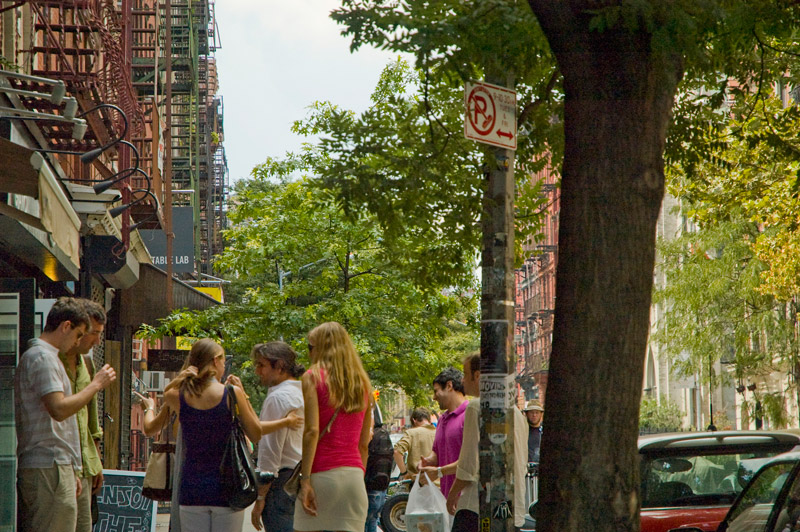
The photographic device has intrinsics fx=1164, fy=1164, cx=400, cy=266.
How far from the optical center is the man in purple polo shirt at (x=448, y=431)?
8102 millimetres

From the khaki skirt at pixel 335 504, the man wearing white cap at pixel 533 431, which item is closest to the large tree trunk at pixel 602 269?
the khaki skirt at pixel 335 504

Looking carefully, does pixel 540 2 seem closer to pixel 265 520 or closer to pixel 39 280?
pixel 265 520

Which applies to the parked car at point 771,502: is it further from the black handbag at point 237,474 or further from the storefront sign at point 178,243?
the storefront sign at point 178,243

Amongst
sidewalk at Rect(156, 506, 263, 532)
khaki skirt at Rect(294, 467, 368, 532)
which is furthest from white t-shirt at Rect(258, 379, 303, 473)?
sidewalk at Rect(156, 506, 263, 532)

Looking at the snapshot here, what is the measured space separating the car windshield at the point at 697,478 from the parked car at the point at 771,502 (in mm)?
2014

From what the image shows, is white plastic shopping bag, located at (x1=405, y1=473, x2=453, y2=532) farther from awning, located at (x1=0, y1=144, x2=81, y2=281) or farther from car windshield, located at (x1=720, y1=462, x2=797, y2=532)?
awning, located at (x1=0, y1=144, x2=81, y2=281)

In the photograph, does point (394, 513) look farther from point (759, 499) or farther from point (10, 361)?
point (759, 499)

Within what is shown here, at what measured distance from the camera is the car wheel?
57.7 feet

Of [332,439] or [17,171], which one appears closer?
[332,439]

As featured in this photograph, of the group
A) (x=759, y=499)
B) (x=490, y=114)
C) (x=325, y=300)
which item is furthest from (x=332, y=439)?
(x=325, y=300)

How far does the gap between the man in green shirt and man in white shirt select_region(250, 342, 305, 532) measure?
1135 mm

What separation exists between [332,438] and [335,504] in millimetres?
368

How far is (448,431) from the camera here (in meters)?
8.21

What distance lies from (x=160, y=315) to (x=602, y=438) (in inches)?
654
